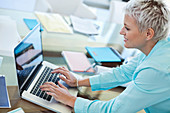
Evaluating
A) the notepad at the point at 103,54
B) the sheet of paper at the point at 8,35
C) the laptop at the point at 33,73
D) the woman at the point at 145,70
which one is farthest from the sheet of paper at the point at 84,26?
the woman at the point at 145,70

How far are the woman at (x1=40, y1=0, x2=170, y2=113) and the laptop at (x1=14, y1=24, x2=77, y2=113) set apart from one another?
0.04 m

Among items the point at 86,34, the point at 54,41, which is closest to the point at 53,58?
the point at 54,41

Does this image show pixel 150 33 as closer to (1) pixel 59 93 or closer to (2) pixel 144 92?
(2) pixel 144 92

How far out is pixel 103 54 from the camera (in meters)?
1.63

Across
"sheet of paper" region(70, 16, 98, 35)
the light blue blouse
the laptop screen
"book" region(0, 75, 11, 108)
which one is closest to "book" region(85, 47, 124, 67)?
"sheet of paper" region(70, 16, 98, 35)

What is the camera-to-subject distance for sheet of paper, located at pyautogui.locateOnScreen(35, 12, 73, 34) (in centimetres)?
184

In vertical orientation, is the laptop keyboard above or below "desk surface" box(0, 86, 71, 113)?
above

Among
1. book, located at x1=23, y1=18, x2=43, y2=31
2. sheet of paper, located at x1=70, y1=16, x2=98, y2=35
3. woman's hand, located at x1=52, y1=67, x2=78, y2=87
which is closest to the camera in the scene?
woman's hand, located at x1=52, y1=67, x2=78, y2=87

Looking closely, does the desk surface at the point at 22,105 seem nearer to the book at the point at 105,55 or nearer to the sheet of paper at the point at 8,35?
the sheet of paper at the point at 8,35

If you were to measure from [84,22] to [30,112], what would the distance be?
1398 millimetres

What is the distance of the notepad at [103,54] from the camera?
155 cm

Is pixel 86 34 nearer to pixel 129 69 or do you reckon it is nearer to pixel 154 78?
pixel 129 69

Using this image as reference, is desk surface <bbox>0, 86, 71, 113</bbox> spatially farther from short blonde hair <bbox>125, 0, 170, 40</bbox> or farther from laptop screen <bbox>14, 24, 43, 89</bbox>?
short blonde hair <bbox>125, 0, 170, 40</bbox>

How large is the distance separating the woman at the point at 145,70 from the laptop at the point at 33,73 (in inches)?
1.6
